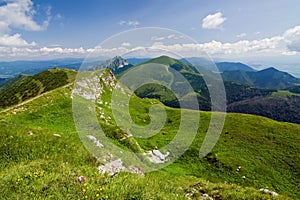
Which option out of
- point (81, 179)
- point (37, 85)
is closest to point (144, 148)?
point (81, 179)

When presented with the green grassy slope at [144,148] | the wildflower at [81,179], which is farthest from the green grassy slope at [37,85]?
the wildflower at [81,179]

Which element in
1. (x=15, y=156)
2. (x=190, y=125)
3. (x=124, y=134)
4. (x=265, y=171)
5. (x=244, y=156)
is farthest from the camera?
(x=190, y=125)

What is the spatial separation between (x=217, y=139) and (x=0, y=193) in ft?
168

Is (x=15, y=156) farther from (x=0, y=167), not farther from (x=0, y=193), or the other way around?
(x=0, y=193)

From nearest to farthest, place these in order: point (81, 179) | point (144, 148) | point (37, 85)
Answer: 1. point (81, 179)
2. point (144, 148)
3. point (37, 85)

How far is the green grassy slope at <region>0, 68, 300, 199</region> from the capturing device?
9977mm

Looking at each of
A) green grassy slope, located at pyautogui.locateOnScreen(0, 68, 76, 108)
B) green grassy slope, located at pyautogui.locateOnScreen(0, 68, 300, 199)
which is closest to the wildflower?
green grassy slope, located at pyautogui.locateOnScreen(0, 68, 300, 199)

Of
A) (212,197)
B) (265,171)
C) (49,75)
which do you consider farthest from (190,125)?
(49,75)

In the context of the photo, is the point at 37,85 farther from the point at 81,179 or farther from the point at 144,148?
the point at 81,179

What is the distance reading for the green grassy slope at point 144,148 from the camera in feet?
32.7

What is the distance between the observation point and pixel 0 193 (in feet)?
30.9

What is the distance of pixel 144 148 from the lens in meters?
42.9

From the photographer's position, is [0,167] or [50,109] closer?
[0,167]

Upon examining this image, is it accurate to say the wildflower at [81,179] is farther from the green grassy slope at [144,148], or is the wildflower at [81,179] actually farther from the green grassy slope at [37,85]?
the green grassy slope at [37,85]
